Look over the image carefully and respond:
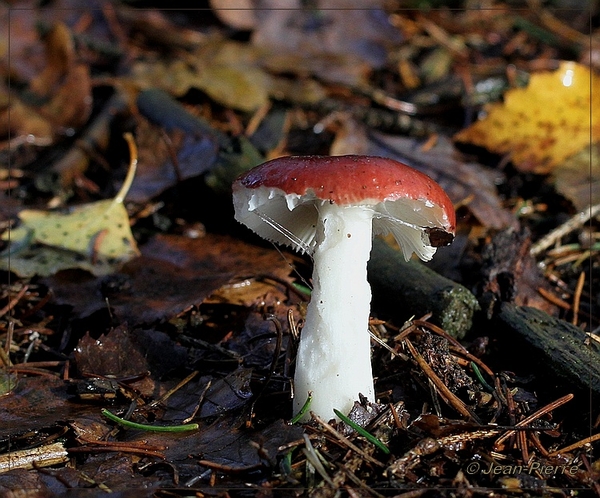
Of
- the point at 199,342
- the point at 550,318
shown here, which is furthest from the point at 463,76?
the point at 199,342

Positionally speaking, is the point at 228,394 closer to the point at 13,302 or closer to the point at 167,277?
the point at 167,277

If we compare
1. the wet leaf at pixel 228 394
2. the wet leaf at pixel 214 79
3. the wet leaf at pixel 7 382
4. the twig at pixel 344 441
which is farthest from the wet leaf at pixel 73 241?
the twig at pixel 344 441

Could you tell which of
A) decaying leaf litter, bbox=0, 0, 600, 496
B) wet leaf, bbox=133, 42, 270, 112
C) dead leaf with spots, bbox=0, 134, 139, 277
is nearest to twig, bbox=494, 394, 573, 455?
decaying leaf litter, bbox=0, 0, 600, 496

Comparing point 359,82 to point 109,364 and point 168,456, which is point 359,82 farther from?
point 168,456

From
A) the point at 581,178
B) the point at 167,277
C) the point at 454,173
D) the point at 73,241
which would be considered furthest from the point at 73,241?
the point at 581,178

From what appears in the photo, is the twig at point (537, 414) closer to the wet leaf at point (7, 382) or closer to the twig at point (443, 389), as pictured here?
the twig at point (443, 389)
